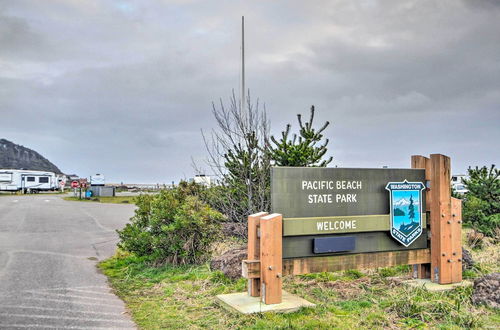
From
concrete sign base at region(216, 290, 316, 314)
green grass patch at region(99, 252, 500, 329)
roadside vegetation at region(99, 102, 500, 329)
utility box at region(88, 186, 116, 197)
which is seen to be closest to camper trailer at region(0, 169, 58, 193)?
utility box at region(88, 186, 116, 197)

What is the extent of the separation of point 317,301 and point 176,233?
148 inches

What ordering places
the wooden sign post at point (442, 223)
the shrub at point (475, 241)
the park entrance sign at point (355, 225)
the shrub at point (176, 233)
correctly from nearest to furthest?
1. the park entrance sign at point (355, 225)
2. the wooden sign post at point (442, 223)
3. the shrub at point (176, 233)
4. the shrub at point (475, 241)

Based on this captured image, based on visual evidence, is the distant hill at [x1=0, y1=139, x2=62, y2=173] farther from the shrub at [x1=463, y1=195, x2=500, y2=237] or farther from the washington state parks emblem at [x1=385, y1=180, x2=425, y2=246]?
the washington state parks emblem at [x1=385, y1=180, x2=425, y2=246]

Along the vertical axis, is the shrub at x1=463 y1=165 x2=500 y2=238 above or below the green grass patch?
above

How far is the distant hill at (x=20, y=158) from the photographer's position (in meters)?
161

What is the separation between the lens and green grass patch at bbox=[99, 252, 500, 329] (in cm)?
529

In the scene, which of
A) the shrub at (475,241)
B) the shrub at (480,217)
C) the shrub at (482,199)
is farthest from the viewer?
the shrub at (482,199)

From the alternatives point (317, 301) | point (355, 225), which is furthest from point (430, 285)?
point (317, 301)

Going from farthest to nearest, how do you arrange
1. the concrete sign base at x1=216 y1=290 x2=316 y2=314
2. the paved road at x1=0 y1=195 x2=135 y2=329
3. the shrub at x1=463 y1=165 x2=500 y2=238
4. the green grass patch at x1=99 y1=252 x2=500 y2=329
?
the shrub at x1=463 y1=165 x2=500 y2=238
the paved road at x1=0 y1=195 x2=135 y2=329
the concrete sign base at x1=216 y1=290 x2=316 y2=314
the green grass patch at x1=99 y1=252 x2=500 y2=329

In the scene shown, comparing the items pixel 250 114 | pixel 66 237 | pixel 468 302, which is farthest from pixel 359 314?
pixel 66 237

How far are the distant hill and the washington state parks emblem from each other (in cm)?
17230

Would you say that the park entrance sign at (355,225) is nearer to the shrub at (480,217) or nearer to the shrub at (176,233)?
the shrub at (176,233)

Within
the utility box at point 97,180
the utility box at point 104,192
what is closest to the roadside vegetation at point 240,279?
the utility box at point 104,192

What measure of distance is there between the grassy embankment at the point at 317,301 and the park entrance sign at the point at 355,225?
0.49m
